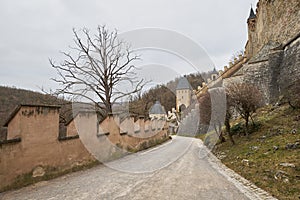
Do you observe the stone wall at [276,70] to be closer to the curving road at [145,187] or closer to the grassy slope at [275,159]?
the grassy slope at [275,159]

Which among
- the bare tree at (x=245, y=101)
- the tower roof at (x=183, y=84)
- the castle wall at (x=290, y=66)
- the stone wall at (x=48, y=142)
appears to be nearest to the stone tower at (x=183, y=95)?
the tower roof at (x=183, y=84)

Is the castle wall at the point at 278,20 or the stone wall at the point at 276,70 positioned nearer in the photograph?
the stone wall at the point at 276,70

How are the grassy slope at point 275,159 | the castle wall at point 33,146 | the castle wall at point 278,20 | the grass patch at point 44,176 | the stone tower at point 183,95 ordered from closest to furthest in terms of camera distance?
1. the grassy slope at point 275,159
2. the castle wall at point 33,146
3. the grass patch at point 44,176
4. the castle wall at point 278,20
5. the stone tower at point 183,95

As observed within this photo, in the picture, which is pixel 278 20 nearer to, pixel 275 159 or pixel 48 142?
pixel 275 159

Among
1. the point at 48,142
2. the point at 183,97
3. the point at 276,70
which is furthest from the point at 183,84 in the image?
the point at 48,142

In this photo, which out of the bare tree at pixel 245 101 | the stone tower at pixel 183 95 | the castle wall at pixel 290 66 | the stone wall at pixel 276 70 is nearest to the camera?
the bare tree at pixel 245 101

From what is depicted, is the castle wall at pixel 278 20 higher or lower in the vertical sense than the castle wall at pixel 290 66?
higher

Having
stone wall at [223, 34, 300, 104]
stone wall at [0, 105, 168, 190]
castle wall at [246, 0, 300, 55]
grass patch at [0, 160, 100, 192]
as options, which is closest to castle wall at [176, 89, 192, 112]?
castle wall at [246, 0, 300, 55]

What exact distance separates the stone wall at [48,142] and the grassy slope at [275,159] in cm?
519

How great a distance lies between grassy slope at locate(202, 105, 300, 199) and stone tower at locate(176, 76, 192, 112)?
37648 millimetres

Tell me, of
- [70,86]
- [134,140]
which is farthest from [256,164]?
[70,86]

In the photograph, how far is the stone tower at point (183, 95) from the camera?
4950cm

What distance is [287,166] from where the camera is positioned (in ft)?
18.4

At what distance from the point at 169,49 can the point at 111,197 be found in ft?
27.2
